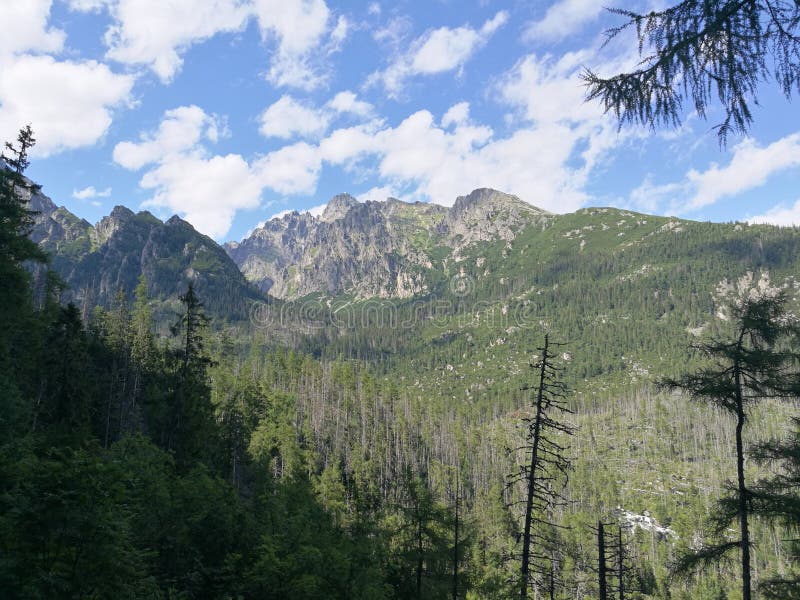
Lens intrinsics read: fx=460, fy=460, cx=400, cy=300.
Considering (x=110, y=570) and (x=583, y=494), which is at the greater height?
(x=110, y=570)

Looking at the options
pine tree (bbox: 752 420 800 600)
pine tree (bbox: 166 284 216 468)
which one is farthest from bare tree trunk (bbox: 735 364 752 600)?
pine tree (bbox: 166 284 216 468)

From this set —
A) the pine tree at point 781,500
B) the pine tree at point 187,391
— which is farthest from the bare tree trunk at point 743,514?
the pine tree at point 187,391

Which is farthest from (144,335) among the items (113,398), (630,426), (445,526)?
(630,426)

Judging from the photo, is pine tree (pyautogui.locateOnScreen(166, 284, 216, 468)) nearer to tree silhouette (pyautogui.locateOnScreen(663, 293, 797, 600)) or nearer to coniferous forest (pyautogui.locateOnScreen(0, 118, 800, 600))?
coniferous forest (pyautogui.locateOnScreen(0, 118, 800, 600))

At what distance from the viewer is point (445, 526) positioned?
2969 cm

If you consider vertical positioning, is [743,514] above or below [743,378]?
below

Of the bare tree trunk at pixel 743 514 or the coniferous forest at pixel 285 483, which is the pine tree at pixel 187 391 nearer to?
the coniferous forest at pixel 285 483

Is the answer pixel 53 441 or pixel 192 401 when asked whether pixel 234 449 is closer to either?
pixel 192 401

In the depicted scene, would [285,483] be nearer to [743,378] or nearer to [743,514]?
[743,514]

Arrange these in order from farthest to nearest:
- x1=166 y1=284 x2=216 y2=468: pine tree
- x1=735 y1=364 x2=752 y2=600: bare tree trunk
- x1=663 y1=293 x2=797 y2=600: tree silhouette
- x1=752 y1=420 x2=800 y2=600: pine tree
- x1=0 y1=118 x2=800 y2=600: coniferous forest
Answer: x1=166 y1=284 x2=216 y2=468: pine tree
x1=663 y1=293 x2=797 y2=600: tree silhouette
x1=735 y1=364 x2=752 y2=600: bare tree trunk
x1=752 y1=420 x2=800 y2=600: pine tree
x1=0 y1=118 x2=800 y2=600: coniferous forest

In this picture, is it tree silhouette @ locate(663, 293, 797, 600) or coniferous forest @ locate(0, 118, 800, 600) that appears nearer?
coniferous forest @ locate(0, 118, 800, 600)

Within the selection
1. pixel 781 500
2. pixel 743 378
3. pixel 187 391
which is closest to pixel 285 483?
pixel 187 391

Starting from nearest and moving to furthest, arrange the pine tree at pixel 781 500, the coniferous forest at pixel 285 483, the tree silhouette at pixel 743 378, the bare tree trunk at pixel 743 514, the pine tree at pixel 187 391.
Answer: the coniferous forest at pixel 285 483, the pine tree at pixel 781 500, the bare tree trunk at pixel 743 514, the tree silhouette at pixel 743 378, the pine tree at pixel 187 391

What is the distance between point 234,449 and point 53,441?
39.7 meters
